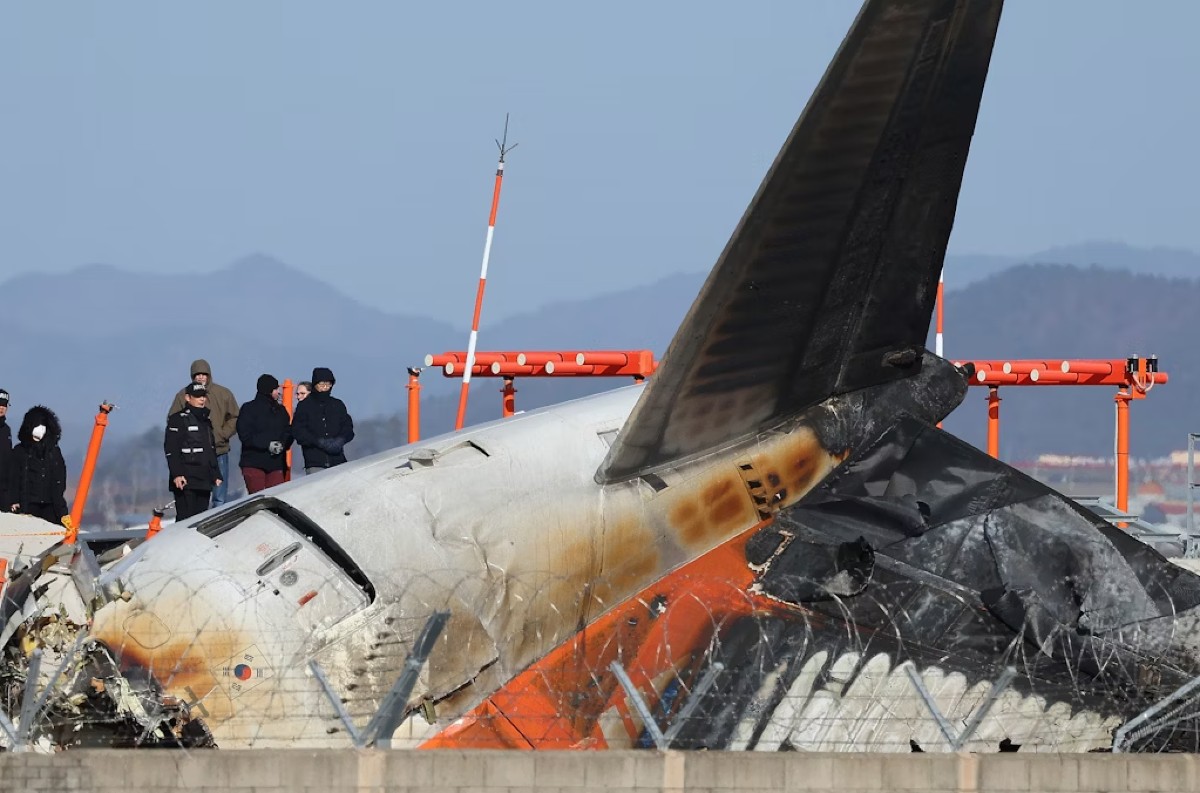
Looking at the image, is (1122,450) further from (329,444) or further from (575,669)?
(575,669)

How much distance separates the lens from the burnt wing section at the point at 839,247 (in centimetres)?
1269

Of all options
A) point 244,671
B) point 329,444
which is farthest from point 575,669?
point 329,444

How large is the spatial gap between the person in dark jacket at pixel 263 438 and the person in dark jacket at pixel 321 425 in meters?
0.27

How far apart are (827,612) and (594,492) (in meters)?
1.87

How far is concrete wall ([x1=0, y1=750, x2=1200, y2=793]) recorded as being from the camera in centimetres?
977

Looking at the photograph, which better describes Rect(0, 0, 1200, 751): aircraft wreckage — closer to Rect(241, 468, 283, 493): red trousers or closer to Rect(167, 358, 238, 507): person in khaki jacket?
Rect(241, 468, 283, 493): red trousers

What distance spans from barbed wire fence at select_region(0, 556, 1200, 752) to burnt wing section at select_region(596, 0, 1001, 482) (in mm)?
1337

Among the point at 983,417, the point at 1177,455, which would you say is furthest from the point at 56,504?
the point at 983,417

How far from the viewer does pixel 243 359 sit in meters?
167

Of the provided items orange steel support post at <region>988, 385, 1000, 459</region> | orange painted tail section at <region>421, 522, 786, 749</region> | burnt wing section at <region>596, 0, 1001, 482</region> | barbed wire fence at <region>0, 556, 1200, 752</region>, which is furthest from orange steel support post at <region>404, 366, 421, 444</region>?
barbed wire fence at <region>0, 556, 1200, 752</region>

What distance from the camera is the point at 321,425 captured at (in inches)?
→ 735

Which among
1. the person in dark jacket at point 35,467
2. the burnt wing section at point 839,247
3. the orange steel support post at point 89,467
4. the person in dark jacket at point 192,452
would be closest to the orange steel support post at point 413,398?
the person in dark jacket at point 192,452

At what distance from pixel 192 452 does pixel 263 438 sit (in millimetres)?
868

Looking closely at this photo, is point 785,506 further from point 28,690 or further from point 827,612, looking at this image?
point 28,690
